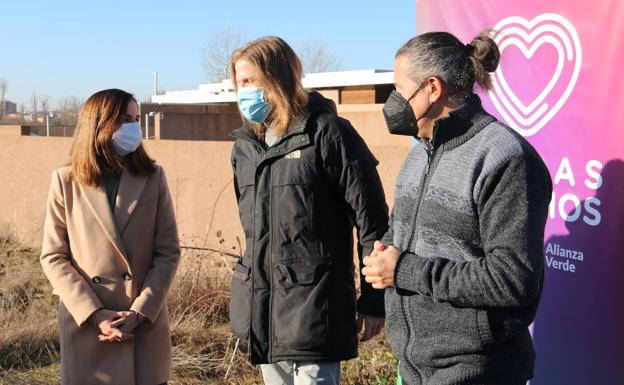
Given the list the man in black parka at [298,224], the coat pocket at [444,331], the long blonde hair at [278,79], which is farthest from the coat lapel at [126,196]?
the coat pocket at [444,331]

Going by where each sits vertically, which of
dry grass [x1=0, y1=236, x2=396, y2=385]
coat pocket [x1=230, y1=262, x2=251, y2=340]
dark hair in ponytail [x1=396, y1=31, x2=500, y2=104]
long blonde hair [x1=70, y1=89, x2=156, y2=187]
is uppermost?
dark hair in ponytail [x1=396, y1=31, x2=500, y2=104]

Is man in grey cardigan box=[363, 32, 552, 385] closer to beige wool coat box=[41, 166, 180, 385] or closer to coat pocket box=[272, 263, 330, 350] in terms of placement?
coat pocket box=[272, 263, 330, 350]

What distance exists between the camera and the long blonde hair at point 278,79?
11.3 feet

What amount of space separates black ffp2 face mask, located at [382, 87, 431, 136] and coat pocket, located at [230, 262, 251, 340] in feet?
3.55

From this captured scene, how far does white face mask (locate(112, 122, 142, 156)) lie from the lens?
3.74m

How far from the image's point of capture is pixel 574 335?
357cm

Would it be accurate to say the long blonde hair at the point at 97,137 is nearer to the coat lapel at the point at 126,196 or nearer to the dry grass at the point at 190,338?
the coat lapel at the point at 126,196

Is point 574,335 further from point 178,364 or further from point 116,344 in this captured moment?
point 178,364

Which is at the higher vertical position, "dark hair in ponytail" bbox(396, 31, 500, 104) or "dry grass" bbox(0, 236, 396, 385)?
"dark hair in ponytail" bbox(396, 31, 500, 104)

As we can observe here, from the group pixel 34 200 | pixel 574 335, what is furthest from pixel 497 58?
pixel 34 200

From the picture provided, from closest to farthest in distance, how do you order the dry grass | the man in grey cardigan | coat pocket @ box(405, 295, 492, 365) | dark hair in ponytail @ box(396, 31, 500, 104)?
the man in grey cardigan < coat pocket @ box(405, 295, 492, 365) < dark hair in ponytail @ box(396, 31, 500, 104) < the dry grass

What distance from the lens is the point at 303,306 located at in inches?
131

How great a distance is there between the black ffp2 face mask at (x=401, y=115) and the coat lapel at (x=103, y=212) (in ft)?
5.13

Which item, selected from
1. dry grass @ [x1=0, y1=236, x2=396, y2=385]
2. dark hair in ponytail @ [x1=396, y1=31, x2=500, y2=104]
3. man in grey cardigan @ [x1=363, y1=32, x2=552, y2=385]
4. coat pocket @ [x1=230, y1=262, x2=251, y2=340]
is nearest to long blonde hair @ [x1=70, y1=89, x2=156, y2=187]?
coat pocket @ [x1=230, y1=262, x2=251, y2=340]
